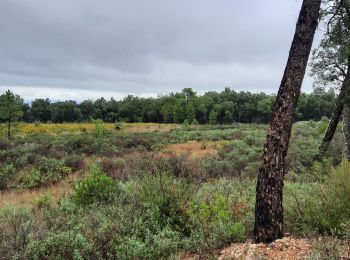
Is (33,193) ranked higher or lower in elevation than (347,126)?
lower

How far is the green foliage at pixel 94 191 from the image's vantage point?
27.2ft

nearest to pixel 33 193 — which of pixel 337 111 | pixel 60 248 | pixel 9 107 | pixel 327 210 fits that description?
pixel 60 248

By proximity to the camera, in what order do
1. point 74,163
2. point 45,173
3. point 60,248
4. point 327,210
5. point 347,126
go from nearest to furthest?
point 60,248 < point 327,210 < point 347,126 < point 45,173 < point 74,163

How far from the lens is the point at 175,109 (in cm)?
7794

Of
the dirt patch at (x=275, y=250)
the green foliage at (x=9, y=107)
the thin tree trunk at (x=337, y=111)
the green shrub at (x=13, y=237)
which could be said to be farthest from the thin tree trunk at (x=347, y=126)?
the green foliage at (x=9, y=107)

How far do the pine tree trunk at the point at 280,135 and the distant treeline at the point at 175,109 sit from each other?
236 feet

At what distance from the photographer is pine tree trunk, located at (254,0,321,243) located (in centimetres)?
486

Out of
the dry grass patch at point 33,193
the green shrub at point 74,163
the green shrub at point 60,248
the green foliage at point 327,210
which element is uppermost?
the green foliage at point 327,210

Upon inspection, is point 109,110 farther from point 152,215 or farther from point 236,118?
point 152,215

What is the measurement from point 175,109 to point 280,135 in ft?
240

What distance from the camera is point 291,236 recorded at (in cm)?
506

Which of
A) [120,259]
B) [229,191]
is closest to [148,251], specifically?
[120,259]

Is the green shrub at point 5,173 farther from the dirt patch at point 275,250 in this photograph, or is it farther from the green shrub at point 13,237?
the dirt patch at point 275,250

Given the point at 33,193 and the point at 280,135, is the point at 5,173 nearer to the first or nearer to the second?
the point at 33,193
